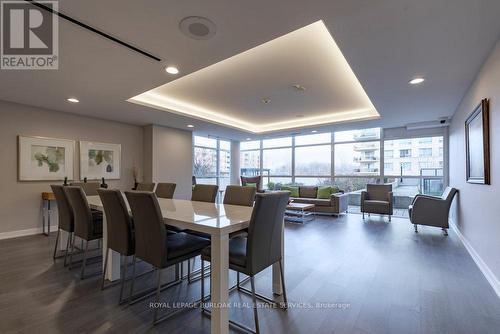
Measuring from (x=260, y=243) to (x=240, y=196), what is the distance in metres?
1.05

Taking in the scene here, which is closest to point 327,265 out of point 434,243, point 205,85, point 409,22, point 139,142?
point 434,243

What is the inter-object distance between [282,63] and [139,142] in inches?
172

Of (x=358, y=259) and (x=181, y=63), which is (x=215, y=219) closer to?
(x=181, y=63)

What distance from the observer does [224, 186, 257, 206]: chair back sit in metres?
2.65

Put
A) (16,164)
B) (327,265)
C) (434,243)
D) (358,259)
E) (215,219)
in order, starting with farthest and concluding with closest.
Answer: (16,164), (434,243), (358,259), (327,265), (215,219)

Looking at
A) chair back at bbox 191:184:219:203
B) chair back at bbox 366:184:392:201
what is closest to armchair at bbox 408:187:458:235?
chair back at bbox 366:184:392:201

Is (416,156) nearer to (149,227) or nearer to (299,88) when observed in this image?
(299,88)

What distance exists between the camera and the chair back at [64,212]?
2.73m

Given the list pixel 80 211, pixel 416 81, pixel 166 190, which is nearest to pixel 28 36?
pixel 80 211

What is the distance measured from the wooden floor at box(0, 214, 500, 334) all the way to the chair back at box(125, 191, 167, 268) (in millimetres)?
501

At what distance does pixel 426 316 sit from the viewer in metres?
1.81

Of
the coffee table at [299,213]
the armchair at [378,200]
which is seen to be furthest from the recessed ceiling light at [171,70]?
the armchair at [378,200]

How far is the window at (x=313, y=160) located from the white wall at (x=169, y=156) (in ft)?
12.2

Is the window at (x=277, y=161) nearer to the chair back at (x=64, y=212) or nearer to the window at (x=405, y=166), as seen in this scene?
the window at (x=405, y=166)
